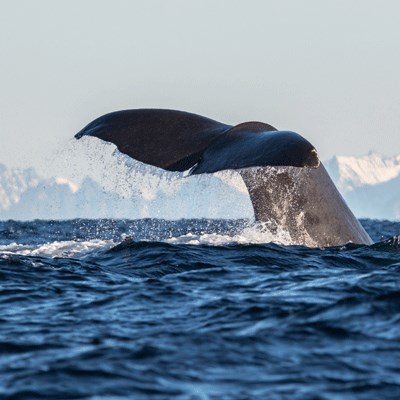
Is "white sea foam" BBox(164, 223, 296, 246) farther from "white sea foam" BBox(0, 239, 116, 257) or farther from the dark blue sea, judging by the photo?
"white sea foam" BBox(0, 239, 116, 257)

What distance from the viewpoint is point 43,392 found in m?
6.34

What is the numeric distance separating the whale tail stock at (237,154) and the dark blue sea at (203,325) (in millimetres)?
320

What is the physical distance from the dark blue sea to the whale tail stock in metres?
0.32

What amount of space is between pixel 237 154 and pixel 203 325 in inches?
113

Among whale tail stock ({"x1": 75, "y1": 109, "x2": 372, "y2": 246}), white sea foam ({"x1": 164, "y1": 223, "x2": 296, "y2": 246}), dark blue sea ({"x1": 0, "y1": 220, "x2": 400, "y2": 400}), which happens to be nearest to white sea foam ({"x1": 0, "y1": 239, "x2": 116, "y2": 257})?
dark blue sea ({"x1": 0, "y1": 220, "x2": 400, "y2": 400})

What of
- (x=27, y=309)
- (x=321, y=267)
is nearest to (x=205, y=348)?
(x=27, y=309)

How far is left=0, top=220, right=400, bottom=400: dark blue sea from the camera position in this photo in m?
6.48

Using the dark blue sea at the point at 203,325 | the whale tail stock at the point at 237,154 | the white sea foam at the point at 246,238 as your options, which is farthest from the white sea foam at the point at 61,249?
the whale tail stock at the point at 237,154

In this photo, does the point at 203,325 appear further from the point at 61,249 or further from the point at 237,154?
the point at 61,249

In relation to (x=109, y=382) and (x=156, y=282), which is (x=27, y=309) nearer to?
(x=156, y=282)

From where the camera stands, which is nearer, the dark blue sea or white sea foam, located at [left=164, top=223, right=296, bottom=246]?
the dark blue sea

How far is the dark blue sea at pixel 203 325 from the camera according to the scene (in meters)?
6.48

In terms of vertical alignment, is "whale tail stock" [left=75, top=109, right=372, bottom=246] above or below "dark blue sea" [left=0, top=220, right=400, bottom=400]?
above

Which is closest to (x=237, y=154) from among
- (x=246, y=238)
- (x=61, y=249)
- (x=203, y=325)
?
(x=246, y=238)
